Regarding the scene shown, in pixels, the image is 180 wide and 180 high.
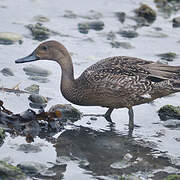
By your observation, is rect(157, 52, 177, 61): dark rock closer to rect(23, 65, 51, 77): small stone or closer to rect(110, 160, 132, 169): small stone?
rect(23, 65, 51, 77): small stone

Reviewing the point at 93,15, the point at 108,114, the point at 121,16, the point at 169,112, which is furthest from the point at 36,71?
the point at 121,16

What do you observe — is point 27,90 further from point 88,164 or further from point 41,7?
point 41,7

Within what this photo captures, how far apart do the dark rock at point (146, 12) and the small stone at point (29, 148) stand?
7.39 m

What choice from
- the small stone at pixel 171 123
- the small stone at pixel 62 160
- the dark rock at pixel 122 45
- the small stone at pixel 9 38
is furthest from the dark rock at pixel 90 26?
the small stone at pixel 62 160

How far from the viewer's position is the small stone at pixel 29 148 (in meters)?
7.66

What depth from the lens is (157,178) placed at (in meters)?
7.31

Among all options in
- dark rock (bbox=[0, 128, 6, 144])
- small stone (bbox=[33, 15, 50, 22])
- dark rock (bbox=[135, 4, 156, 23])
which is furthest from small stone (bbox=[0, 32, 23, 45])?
dark rock (bbox=[0, 128, 6, 144])

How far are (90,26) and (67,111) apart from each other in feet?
15.7

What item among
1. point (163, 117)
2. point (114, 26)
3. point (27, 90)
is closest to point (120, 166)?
point (163, 117)

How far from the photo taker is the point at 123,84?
355 inches

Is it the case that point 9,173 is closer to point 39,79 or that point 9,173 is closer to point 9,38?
point 39,79

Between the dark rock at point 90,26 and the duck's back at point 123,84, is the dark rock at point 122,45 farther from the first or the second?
the duck's back at point 123,84

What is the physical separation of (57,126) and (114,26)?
18.9 ft

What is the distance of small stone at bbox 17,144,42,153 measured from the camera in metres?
7.66
